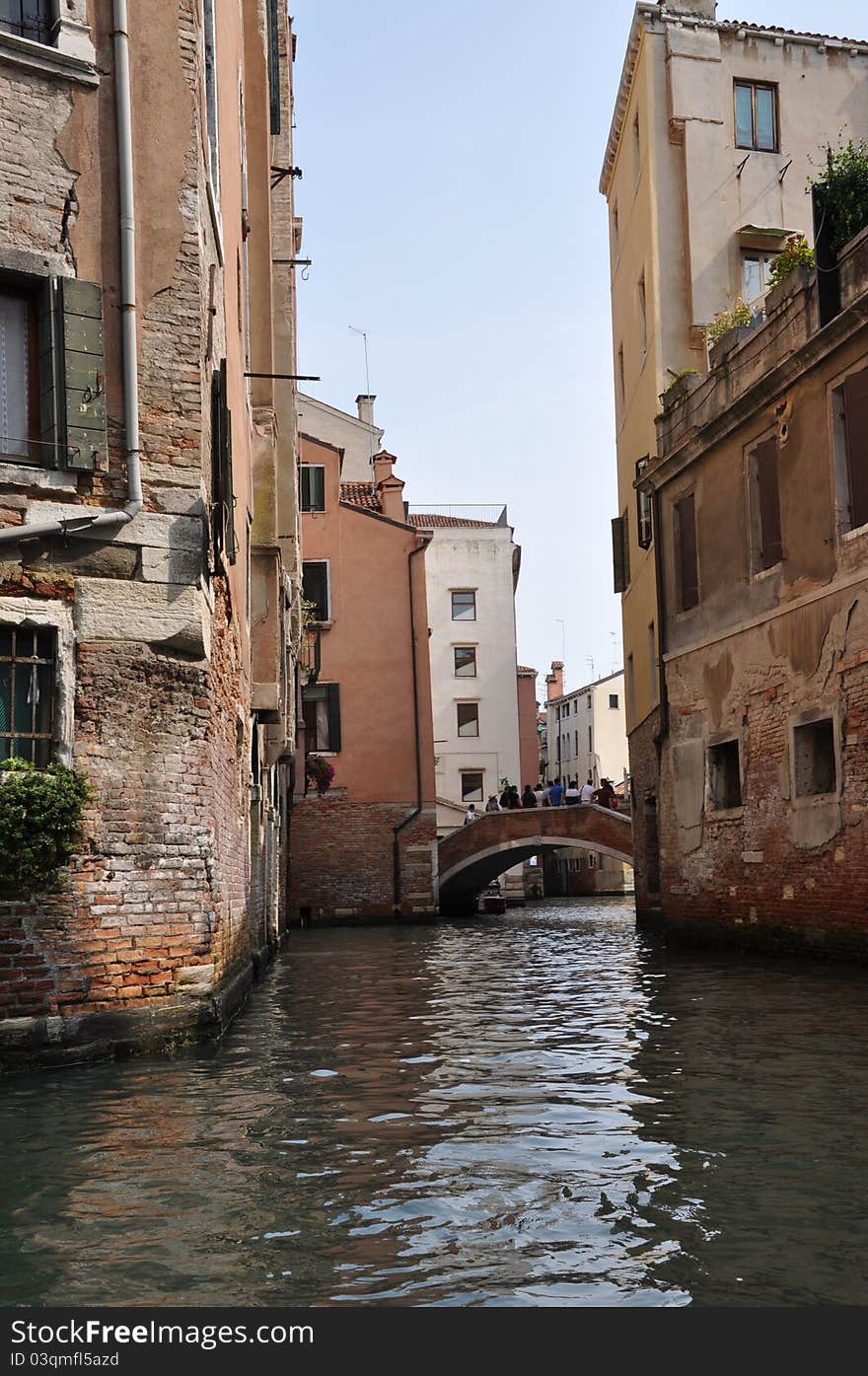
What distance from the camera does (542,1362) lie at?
3299 millimetres

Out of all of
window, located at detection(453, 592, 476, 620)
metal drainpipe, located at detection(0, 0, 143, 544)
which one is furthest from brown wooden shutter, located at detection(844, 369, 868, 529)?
window, located at detection(453, 592, 476, 620)

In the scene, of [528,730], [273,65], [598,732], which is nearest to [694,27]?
[273,65]

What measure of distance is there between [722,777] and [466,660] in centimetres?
2972

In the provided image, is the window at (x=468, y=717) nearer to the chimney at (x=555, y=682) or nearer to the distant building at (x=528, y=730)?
the distant building at (x=528, y=730)

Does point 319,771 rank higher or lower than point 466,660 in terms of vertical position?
lower

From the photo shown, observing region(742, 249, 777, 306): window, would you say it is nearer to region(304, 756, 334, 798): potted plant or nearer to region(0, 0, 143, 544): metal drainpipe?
region(304, 756, 334, 798): potted plant

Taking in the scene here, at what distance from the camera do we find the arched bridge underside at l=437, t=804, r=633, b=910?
33.7 metres

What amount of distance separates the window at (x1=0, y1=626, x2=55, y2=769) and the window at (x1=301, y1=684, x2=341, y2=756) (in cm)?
2409

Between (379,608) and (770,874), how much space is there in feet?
59.8

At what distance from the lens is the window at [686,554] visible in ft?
61.7

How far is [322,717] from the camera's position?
32.6m

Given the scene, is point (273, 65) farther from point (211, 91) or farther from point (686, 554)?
point (211, 91)

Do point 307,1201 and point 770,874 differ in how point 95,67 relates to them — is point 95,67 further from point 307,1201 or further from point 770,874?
point 770,874

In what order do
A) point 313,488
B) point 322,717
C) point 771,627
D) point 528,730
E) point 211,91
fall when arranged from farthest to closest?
1. point 528,730
2. point 313,488
3. point 322,717
4. point 771,627
5. point 211,91
